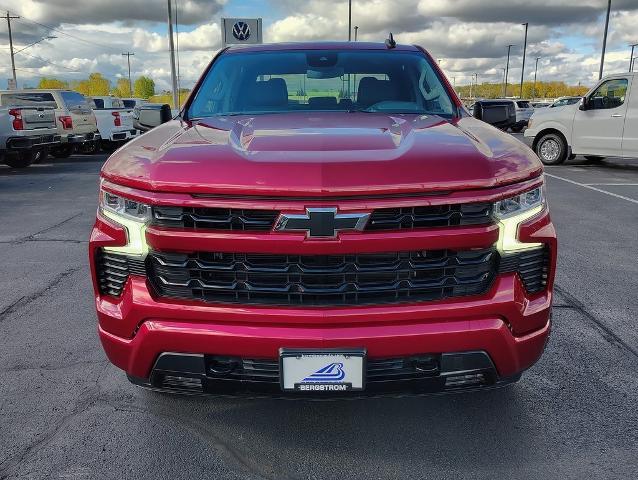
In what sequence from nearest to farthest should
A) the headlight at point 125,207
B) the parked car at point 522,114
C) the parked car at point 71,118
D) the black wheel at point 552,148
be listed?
the headlight at point 125,207, the black wheel at point 552,148, the parked car at point 71,118, the parked car at point 522,114

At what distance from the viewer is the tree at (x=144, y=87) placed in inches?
5103

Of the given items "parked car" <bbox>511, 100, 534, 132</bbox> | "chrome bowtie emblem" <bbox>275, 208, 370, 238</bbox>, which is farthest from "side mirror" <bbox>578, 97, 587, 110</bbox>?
"parked car" <bbox>511, 100, 534, 132</bbox>

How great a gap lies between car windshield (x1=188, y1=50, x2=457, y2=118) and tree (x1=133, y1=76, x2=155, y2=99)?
131650 millimetres

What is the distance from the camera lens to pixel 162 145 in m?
2.50

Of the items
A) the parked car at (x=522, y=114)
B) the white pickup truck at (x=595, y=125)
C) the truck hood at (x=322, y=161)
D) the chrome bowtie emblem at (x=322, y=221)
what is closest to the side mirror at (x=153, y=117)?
the truck hood at (x=322, y=161)

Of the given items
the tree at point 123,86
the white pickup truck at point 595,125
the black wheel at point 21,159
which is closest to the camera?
the white pickup truck at point 595,125

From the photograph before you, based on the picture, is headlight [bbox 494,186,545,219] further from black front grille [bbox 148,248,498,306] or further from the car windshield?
the car windshield

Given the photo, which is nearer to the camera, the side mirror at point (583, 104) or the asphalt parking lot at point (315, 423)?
the asphalt parking lot at point (315, 423)

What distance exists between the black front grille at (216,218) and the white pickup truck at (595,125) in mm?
12091

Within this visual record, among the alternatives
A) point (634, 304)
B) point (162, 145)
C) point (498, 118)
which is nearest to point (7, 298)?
point (162, 145)

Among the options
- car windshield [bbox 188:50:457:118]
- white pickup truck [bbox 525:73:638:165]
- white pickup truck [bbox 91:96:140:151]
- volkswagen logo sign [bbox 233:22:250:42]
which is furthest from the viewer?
volkswagen logo sign [bbox 233:22:250:42]

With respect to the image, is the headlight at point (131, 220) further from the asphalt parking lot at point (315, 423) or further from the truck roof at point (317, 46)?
the truck roof at point (317, 46)

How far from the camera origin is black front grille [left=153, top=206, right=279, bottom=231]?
2.12m

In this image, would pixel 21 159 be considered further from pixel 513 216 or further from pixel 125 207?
pixel 513 216
